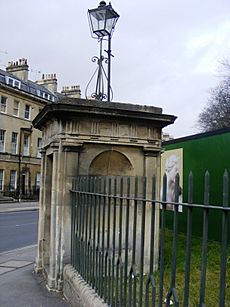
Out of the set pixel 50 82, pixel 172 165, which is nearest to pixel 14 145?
pixel 50 82

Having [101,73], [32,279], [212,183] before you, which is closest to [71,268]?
[32,279]

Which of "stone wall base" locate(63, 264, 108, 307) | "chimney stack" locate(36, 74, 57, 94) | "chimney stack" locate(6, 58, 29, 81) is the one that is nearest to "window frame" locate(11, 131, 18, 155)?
"chimney stack" locate(6, 58, 29, 81)

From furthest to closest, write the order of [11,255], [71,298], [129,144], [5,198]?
[5,198] → [11,255] → [129,144] → [71,298]

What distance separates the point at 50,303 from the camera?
5.15 metres

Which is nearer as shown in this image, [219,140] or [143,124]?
[143,124]

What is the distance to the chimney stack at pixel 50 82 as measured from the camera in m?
52.5

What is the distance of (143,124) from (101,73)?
1.45 metres

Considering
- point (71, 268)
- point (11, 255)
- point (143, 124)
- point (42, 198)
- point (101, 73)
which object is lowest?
point (11, 255)

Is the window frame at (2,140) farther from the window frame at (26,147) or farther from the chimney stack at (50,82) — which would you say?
the chimney stack at (50,82)

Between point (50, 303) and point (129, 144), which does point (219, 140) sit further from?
point (50, 303)

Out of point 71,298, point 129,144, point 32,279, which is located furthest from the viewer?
point 32,279

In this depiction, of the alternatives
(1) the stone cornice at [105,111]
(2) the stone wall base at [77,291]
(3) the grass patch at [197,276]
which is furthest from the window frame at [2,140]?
(2) the stone wall base at [77,291]

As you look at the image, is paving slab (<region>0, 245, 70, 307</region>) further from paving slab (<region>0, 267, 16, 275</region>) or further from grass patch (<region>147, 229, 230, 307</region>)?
grass patch (<region>147, 229, 230, 307</region>)

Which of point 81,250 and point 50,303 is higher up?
point 81,250
